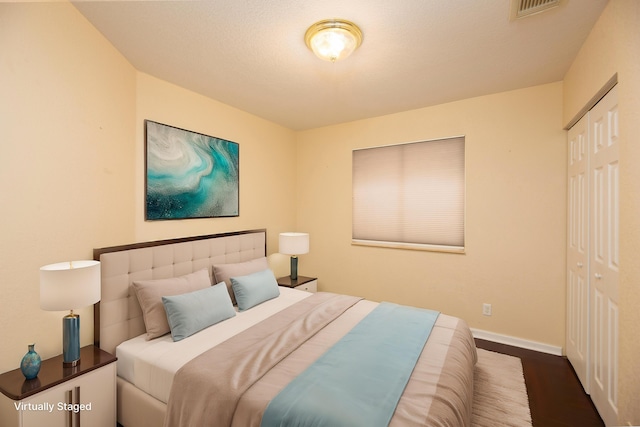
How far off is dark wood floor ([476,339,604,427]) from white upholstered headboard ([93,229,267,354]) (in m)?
2.88

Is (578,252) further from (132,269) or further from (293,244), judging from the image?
(132,269)

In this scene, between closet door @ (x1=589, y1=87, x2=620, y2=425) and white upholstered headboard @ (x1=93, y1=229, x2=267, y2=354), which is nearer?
closet door @ (x1=589, y1=87, x2=620, y2=425)

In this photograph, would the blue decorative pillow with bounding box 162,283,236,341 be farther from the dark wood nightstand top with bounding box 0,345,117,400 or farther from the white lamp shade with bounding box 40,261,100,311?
the white lamp shade with bounding box 40,261,100,311

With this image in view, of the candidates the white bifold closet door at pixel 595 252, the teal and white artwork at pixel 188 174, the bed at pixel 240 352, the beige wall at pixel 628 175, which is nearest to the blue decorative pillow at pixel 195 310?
the bed at pixel 240 352

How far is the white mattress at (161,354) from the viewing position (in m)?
1.73

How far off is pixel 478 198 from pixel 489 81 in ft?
3.83

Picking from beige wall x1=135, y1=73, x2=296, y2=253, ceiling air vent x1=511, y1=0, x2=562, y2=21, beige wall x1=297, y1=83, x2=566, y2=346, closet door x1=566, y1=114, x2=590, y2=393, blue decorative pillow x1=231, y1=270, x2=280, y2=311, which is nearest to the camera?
ceiling air vent x1=511, y1=0, x2=562, y2=21

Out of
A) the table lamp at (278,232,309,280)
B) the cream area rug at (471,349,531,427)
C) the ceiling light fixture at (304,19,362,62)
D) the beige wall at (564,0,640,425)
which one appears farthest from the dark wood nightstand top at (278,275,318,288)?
the beige wall at (564,0,640,425)

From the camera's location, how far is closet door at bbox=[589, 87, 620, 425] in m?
1.74

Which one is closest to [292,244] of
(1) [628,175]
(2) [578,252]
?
(2) [578,252]

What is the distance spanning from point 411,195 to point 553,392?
220 centimetres

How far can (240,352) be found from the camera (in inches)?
71.4

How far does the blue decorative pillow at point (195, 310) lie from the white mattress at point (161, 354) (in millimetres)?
49

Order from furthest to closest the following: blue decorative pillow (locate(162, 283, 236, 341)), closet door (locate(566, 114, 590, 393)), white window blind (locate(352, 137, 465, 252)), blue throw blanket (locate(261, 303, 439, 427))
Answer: white window blind (locate(352, 137, 465, 252)) → closet door (locate(566, 114, 590, 393)) → blue decorative pillow (locate(162, 283, 236, 341)) → blue throw blanket (locate(261, 303, 439, 427))
